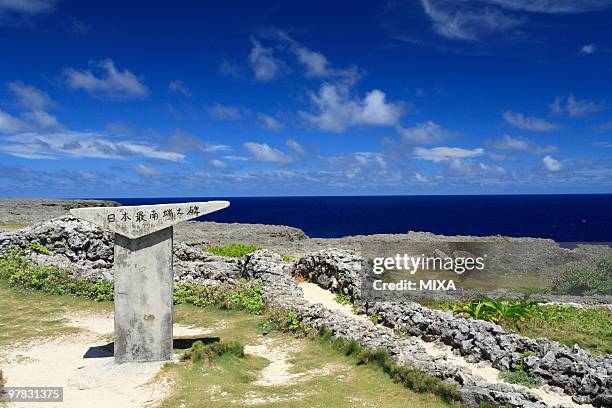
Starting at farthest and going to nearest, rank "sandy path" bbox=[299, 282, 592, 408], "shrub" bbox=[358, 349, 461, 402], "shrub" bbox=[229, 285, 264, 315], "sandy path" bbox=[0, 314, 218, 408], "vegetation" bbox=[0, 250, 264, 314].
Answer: "vegetation" bbox=[0, 250, 264, 314] → "shrub" bbox=[229, 285, 264, 315] → "sandy path" bbox=[0, 314, 218, 408] → "sandy path" bbox=[299, 282, 592, 408] → "shrub" bbox=[358, 349, 461, 402]

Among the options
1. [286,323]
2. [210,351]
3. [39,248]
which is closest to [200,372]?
[210,351]

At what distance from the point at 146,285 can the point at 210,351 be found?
2.56 m

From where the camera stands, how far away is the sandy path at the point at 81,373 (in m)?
11.2

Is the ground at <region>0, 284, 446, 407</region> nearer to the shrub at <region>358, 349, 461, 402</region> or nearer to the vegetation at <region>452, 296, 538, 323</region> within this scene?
the shrub at <region>358, 349, 461, 402</region>

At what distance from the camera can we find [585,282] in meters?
22.0

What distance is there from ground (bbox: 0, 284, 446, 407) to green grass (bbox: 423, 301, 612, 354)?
6581mm

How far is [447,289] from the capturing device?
20.4m

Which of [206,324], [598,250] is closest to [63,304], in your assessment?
[206,324]

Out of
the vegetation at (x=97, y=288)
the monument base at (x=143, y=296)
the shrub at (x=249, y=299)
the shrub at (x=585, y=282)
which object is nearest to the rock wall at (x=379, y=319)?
the shrub at (x=249, y=299)

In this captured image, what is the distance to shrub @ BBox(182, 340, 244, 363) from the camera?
42.9ft

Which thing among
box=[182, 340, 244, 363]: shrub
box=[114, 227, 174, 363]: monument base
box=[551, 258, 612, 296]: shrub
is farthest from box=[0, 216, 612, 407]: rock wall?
box=[551, 258, 612, 296]: shrub

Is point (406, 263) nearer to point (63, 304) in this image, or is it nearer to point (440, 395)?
point (440, 395)

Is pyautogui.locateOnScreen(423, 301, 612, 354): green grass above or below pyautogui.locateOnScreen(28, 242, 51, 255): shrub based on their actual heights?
below

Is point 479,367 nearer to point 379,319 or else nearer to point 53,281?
point 379,319
